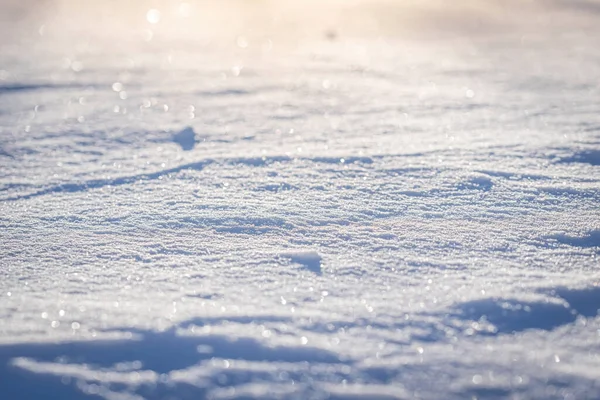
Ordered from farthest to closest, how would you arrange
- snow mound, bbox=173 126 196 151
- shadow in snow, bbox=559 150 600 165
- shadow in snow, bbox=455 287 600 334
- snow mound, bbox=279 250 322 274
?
1. snow mound, bbox=173 126 196 151
2. shadow in snow, bbox=559 150 600 165
3. snow mound, bbox=279 250 322 274
4. shadow in snow, bbox=455 287 600 334

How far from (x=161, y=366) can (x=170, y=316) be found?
161 mm

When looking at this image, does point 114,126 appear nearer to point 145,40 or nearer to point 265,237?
point 265,237

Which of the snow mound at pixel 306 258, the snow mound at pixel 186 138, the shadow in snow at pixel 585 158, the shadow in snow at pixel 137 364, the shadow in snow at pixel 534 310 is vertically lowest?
the shadow in snow at pixel 137 364

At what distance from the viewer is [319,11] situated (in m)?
5.79

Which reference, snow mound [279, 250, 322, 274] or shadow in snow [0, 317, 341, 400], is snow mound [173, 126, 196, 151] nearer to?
snow mound [279, 250, 322, 274]

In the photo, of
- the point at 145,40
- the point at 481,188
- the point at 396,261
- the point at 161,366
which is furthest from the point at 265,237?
the point at 145,40

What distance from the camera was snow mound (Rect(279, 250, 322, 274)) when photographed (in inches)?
68.7

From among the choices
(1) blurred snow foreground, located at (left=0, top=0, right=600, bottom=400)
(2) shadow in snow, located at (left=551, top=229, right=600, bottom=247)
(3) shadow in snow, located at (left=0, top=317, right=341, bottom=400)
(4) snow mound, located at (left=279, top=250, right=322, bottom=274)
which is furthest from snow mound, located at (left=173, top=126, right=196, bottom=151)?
(2) shadow in snow, located at (left=551, top=229, right=600, bottom=247)

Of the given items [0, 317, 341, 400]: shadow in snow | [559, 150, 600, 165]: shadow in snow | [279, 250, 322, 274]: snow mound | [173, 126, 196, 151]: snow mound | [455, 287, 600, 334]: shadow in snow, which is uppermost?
[173, 126, 196, 151]: snow mound

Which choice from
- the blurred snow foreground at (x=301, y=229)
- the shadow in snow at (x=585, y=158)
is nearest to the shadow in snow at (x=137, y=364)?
the blurred snow foreground at (x=301, y=229)

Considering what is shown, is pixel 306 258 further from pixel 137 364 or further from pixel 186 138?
pixel 186 138

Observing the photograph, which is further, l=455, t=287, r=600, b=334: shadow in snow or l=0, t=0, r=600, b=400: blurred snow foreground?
l=455, t=287, r=600, b=334: shadow in snow

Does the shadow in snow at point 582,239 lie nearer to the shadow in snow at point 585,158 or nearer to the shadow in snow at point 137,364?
the shadow in snow at point 585,158

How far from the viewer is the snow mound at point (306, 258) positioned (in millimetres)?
1745
